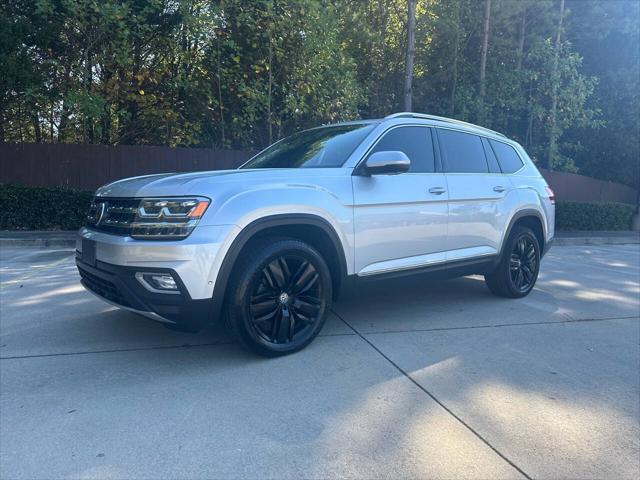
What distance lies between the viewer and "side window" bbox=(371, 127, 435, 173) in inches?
183

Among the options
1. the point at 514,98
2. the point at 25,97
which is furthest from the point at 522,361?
the point at 514,98

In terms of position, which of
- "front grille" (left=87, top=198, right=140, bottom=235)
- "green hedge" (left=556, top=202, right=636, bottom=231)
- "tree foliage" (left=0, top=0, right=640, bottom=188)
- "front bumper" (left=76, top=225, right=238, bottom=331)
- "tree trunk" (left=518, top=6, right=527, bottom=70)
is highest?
"tree trunk" (left=518, top=6, right=527, bottom=70)

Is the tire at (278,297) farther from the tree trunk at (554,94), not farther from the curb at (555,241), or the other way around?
the tree trunk at (554,94)

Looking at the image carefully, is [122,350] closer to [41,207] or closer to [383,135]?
[383,135]

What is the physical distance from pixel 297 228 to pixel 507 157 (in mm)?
3249

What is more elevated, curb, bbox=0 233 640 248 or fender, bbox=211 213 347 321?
fender, bbox=211 213 347 321

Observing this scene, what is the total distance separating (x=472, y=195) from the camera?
5.21 metres

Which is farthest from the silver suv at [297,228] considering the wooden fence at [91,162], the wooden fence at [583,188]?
the wooden fence at [583,188]

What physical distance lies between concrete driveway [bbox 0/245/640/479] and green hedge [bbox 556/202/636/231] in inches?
499

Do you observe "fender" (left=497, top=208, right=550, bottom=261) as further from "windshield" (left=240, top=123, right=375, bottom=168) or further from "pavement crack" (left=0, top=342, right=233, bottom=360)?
"pavement crack" (left=0, top=342, right=233, bottom=360)

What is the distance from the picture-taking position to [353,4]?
50.1ft

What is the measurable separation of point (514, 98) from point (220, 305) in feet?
53.0

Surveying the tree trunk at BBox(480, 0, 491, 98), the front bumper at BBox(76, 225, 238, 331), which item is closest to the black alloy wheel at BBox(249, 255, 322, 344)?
the front bumper at BBox(76, 225, 238, 331)

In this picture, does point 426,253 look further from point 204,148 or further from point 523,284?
point 204,148
